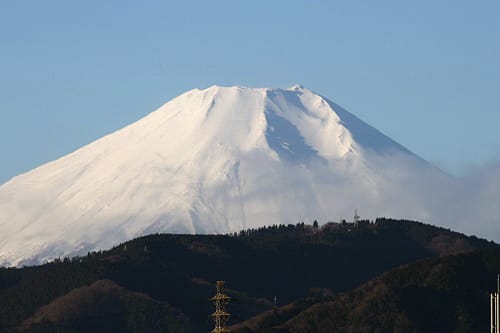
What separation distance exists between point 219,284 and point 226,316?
4471mm

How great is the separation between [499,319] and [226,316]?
19558mm

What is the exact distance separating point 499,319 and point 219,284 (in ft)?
61.2

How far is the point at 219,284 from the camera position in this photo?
5069 inches

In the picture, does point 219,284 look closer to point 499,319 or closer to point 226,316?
point 226,316

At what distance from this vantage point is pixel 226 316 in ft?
435

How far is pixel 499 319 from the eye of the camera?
124m

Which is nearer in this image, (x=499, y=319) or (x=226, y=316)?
(x=499, y=319)

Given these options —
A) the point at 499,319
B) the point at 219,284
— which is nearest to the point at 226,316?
the point at 219,284
